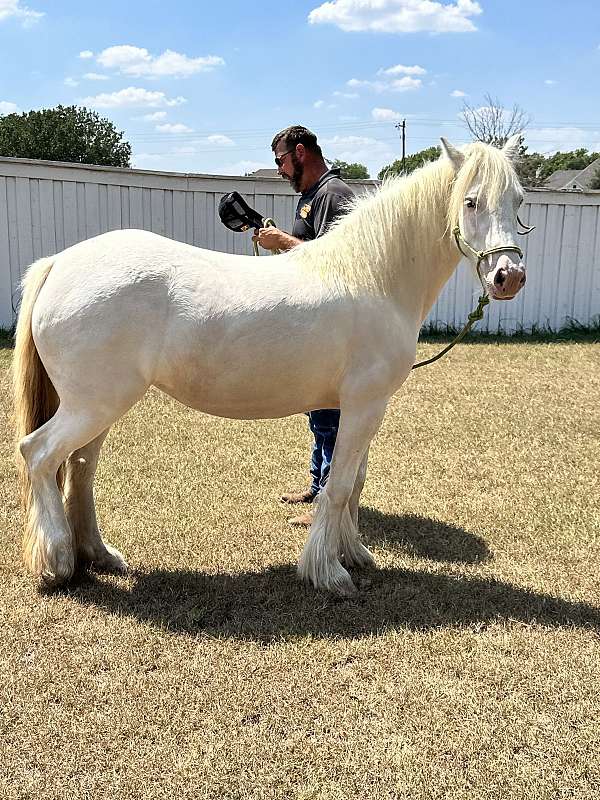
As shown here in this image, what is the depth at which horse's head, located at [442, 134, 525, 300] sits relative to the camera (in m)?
2.82

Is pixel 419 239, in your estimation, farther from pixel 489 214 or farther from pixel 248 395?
pixel 248 395

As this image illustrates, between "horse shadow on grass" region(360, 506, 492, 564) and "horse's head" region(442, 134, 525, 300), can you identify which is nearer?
"horse's head" region(442, 134, 525, 300)

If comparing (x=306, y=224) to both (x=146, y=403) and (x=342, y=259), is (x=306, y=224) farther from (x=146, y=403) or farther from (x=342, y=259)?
(x=146, y=403)

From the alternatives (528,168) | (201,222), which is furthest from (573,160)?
(201,222)

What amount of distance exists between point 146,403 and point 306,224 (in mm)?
3751

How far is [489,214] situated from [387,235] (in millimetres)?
512

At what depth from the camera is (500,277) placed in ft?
9.20

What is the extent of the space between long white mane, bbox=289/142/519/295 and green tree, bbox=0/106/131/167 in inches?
1870

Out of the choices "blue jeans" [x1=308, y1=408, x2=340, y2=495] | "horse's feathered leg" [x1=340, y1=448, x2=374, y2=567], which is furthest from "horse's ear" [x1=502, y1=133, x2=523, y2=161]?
"blue jeans" [x1=308, y1=408, x2=340, y2=495]

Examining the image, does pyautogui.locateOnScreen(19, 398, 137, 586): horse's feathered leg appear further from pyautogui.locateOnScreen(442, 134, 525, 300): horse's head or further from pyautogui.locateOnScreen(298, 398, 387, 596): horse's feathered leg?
pyautogui.locateOnScreen(442, 134, 525, 300): horse's head

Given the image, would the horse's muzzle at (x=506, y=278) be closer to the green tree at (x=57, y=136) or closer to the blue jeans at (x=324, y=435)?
the blue jeans at (x=324, y=435)

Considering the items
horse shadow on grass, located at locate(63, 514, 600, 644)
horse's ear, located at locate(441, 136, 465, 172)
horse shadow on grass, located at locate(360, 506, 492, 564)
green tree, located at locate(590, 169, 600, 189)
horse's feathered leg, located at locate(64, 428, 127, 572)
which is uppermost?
green tree, located at locate(590, 169, 600, 189)

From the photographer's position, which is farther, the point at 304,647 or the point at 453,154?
the point at 453,154

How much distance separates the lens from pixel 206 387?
3045mm
